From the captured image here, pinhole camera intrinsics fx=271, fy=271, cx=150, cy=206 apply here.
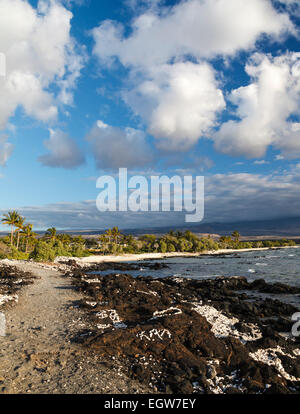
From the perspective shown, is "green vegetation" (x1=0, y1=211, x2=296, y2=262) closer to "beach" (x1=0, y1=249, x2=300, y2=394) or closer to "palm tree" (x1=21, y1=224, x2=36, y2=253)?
"palm tree" (x1=21, y1=224, x2=36, y2=253)

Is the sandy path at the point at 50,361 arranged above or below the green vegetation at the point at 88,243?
above

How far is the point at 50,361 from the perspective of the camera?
27.8 feet

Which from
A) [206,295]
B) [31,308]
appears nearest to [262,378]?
[31,308]

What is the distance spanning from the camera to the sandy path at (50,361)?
23.5 ft

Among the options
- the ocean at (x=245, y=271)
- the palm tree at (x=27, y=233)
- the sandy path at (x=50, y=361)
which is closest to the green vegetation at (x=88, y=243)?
the palm tree at (x=27, y=233)

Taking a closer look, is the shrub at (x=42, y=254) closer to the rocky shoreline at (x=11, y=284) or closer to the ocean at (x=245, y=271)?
the ocean at (x=245, y=271)

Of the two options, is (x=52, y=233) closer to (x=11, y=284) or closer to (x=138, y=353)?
(x=11, y=284)

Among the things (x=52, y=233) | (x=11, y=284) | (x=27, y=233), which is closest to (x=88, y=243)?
(x=52, y=233)

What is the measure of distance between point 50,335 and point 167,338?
471cm

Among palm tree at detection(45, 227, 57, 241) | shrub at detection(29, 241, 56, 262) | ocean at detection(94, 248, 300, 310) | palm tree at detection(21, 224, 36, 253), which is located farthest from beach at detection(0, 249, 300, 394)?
palm tree at detection(45, 227, 57, 241)

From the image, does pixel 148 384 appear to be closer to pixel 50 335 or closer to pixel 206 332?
pixel 206 332

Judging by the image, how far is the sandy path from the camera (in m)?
7.16

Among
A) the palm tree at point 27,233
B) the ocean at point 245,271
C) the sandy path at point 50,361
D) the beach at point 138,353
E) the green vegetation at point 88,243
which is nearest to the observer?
the sandy path at point 50,361
